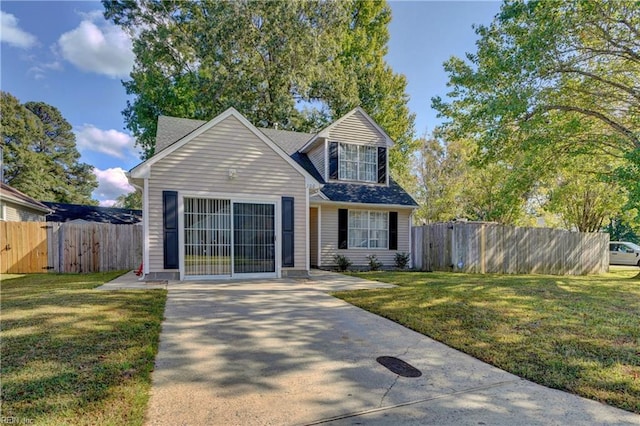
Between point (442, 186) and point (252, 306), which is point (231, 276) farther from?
point (442, 186)

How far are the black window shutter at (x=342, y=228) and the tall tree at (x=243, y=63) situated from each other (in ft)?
31.8

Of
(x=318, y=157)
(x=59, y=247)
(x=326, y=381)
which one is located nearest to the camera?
(x=326, y=381)

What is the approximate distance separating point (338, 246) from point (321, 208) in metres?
1.62

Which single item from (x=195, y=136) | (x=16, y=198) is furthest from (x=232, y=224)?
(x=16, y=198)

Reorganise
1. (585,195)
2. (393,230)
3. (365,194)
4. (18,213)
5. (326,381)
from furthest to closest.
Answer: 1. (585,195)
2. (18,213)
3. (393,230)
4. (365,194)
5. (326,381)

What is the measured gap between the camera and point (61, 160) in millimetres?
38312

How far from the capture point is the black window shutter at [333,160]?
13.7m

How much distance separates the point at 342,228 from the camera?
43.3ft

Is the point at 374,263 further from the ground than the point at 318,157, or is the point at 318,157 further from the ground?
the point at 318,157

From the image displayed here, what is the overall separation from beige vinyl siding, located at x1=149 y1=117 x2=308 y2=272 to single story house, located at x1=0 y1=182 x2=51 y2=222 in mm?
10911

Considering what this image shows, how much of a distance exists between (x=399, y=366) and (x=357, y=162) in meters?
11.2

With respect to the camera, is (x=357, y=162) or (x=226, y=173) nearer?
(x=226, y=173)

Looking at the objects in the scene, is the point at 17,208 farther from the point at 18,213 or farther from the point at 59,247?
the point at 59,247

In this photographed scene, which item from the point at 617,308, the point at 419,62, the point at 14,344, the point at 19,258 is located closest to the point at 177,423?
the point at 14,344
